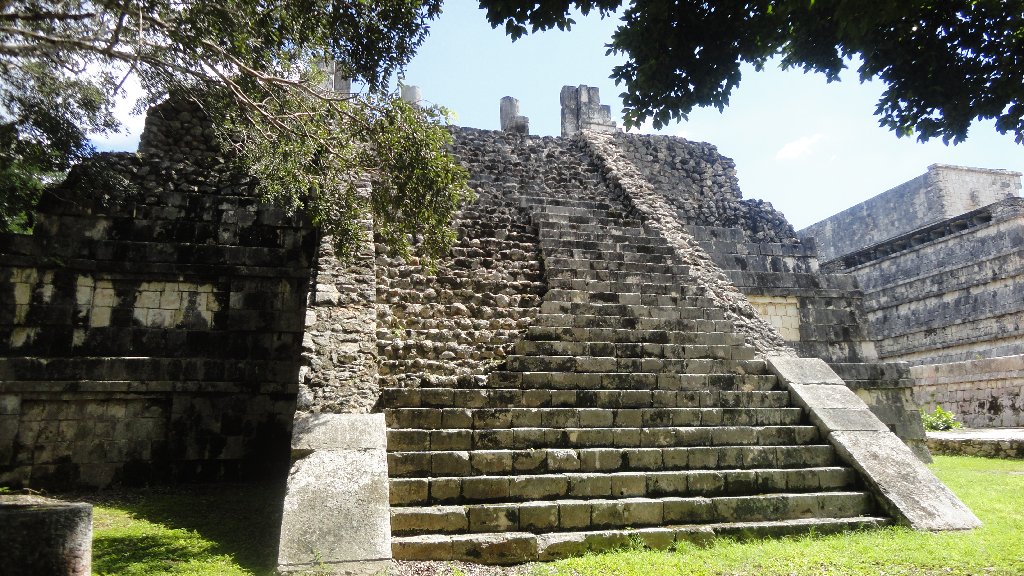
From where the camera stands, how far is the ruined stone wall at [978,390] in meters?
13.7

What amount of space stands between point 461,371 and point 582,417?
60.4 inches

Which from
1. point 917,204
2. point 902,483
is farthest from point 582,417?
point 917,204

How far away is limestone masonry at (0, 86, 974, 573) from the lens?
6168 mm

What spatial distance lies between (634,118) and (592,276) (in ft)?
14.7

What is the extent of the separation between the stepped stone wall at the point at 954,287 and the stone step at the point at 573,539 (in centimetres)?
1044

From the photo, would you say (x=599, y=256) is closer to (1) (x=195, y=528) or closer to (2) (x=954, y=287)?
(1) (x=195, y=528)

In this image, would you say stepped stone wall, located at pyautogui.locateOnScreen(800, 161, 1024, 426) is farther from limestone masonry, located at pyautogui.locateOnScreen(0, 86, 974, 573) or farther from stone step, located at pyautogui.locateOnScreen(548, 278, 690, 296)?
stone step, located at pyautogui.locateOnScreen(548, 278, 690, 296)

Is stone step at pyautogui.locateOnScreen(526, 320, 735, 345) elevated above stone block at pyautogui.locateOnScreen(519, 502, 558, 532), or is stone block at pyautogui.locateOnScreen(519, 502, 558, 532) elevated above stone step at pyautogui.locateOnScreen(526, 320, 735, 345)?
stone step at pyautogui.locateOnScreen(526, 320, 735, 345)

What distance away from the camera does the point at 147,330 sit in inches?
362

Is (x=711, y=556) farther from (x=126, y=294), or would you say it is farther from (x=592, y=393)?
(x=126, y=294)

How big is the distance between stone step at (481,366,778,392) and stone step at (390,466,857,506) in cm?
129

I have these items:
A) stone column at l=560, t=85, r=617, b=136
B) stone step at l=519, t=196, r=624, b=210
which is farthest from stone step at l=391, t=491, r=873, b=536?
stone column at l=560, t=85, r=617, b=136

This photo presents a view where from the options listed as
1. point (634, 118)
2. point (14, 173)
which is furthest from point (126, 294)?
point (634, 118)

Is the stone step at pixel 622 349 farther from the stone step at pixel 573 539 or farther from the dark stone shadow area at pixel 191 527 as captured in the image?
the dark stone shadow area at pixel 191 527
